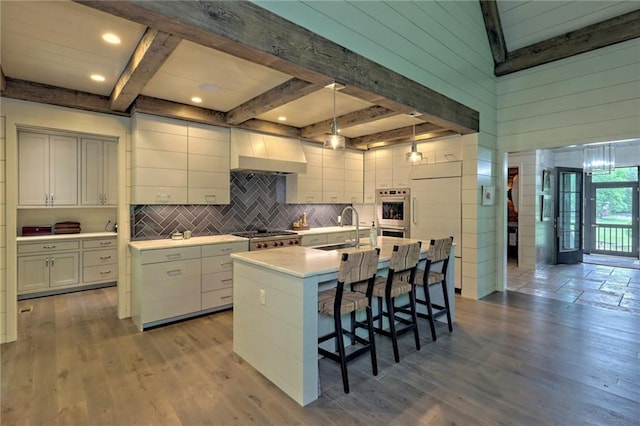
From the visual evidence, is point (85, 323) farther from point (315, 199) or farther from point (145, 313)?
point (315, 199)

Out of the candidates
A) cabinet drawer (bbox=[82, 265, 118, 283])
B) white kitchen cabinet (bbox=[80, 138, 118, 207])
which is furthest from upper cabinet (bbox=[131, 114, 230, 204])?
cabinet drawer (bbox=[82, 265, 118, 283])

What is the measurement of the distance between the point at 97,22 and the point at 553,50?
16.9 feet

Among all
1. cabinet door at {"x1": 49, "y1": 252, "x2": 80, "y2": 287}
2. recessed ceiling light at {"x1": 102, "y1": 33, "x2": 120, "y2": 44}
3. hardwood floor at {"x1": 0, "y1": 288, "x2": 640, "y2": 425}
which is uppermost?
recessed ceiling light at {"x1": 102, "y1": 33, "x2": 120, "y2": 44}

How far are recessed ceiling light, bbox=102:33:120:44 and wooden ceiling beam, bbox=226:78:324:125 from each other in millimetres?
1428

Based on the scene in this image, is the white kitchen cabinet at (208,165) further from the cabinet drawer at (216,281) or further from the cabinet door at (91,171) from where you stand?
the cabinet door at (91,171)

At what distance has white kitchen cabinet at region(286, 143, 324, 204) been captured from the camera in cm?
529

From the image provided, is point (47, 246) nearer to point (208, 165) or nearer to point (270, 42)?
point (208, 165)

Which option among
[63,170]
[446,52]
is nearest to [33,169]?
[63,170]

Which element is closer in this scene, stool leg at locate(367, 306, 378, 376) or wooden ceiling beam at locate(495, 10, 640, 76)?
stool leg at locate(367, 306, 378, 376)

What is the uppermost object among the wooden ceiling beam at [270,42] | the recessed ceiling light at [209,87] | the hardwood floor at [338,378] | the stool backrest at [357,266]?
the recessed ceiling light at [209,87]

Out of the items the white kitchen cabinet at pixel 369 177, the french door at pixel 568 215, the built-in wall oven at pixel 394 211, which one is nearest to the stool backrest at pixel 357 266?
the built-in wall oven at pixel 394 211

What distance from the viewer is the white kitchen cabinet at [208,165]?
4.12 m

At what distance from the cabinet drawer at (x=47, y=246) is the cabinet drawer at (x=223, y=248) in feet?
8.50

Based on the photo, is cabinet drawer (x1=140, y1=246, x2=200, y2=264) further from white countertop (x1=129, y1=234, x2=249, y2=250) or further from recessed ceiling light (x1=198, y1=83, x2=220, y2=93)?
recessed ceiling light (x1=198, y1=83, x2=220, y2=93)
